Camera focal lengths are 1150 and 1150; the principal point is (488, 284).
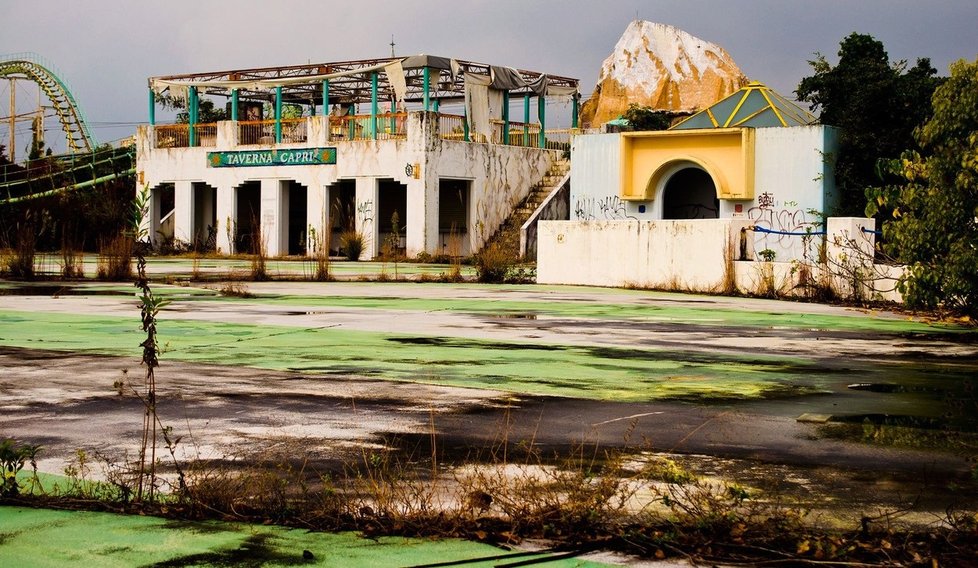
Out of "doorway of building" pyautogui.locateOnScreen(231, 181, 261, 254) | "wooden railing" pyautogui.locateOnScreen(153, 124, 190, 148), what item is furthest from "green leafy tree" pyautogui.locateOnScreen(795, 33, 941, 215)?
"wooden railing" pyautogui.locateOnScreen(153, 124, 190, 148)

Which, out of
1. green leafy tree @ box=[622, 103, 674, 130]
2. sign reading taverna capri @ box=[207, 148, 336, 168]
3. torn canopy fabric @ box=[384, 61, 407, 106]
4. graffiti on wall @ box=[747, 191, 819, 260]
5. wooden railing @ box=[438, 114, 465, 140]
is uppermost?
torn canopy fabric @ box=[384, 61, 407, 106]

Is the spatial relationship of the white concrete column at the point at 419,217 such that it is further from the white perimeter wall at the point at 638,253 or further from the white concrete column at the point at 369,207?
the white perimeter wall at the point at 638,253

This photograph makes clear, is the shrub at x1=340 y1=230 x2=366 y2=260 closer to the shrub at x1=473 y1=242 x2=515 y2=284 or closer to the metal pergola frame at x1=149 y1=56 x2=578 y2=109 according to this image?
the metal pergola frame at x1=149 y1=56 x2=578 y2=109

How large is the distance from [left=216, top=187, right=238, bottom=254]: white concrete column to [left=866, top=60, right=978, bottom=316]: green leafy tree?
3178cm

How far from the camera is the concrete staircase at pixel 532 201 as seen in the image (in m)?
37.9

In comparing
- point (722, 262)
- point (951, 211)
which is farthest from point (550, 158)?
point (951, 211)

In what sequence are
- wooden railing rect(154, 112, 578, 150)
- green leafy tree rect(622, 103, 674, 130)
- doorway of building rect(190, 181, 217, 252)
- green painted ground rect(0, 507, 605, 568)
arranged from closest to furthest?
1. green painted ground rect(0, 507, 605, 568)
2. wooden railing rect(154, 112, 578, 150)
3. green leafy tree rect(622, 103, 674, 130)
4. doorway of building rect(190, 181, 217, 252)

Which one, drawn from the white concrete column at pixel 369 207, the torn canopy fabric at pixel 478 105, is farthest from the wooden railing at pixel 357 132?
the white concrete column at pixel 369 207

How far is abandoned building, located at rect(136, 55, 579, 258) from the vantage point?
121 feet

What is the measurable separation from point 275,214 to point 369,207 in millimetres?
4244

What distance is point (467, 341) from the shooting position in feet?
A: 37.4

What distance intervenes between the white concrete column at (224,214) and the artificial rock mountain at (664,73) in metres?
37.4

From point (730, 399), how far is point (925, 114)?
26.2 m

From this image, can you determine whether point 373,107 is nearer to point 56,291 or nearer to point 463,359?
point 56,291
